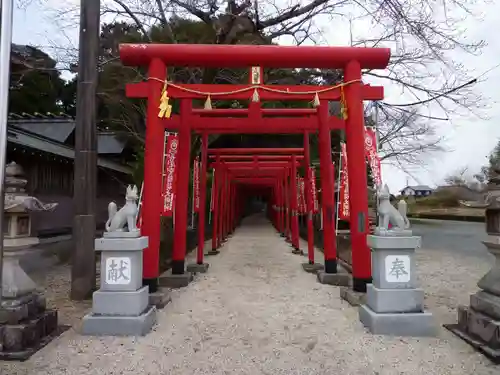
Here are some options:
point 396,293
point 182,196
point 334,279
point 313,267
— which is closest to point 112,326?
point 396,293

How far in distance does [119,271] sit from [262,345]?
1.82m

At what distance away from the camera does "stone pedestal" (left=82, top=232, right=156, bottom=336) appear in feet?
14.5

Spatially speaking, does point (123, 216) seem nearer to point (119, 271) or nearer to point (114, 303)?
point (119, 271)

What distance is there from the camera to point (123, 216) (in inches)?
183

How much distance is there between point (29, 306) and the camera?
4.14m

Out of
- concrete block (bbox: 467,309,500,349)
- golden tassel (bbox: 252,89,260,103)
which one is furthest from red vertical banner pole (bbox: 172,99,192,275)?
concrete block (bbox: 467,309,500,349)

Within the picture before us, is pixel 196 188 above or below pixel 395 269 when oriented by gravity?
above

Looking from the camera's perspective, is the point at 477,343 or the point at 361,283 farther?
the point at 361,283

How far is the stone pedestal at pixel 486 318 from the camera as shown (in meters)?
3.78

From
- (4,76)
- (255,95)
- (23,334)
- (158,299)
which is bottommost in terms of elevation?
(158,299)

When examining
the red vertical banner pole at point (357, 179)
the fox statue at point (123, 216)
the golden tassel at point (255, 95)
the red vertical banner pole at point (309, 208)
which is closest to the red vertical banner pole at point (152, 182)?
the fox statue at point (123, 216)

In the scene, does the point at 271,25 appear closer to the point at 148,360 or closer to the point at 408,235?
the point at 408,235

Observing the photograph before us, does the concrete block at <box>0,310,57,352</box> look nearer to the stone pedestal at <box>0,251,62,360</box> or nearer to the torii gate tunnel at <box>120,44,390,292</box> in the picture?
the stone pedestal at <box>0,251,62,360</box>

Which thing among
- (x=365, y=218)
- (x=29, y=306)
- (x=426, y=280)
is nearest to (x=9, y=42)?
(x=29, y=306)
